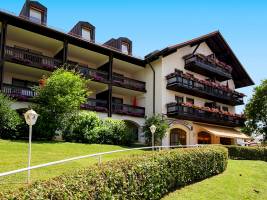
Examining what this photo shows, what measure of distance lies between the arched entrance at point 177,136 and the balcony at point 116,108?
3.74m

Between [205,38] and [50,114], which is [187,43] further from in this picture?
[50,114]

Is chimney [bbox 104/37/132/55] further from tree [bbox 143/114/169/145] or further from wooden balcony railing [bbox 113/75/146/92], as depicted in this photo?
tree [bbox 143/114/169/145]

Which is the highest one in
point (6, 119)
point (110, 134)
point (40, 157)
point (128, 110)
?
point (128, 110)

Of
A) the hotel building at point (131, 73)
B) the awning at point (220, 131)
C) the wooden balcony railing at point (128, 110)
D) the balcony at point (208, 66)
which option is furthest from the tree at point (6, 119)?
the awning at point (220, 131)

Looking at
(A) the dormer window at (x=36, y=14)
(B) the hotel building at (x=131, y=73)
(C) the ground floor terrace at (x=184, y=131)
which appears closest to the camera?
(B) the hotel building at (x=131, y=73)

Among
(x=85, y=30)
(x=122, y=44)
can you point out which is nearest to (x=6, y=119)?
(x=85, y=30)

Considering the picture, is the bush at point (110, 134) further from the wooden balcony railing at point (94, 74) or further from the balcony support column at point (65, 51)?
the balcony support column at point (65, 51)

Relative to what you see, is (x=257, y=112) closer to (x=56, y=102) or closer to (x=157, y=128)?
(x=157, y=128)

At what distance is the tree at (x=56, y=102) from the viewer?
77.7 ft

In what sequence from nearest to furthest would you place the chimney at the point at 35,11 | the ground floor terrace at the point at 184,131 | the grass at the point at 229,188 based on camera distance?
the grass at the point at 229,188 < the chimney at the point at 35,11 < the ground floor terrace at the point at 184,131

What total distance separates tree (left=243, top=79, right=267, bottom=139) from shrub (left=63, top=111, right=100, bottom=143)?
25.7 m

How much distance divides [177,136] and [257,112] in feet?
51.1

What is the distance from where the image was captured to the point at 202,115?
1372 inches

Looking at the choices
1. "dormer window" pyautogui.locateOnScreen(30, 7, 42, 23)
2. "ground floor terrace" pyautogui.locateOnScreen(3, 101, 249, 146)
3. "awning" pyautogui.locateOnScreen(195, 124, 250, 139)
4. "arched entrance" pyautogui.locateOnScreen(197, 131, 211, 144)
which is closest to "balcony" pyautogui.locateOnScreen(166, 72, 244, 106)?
"ground floor terrace" pyautogui.locateOnScreen(3, 101, 249, 146)
